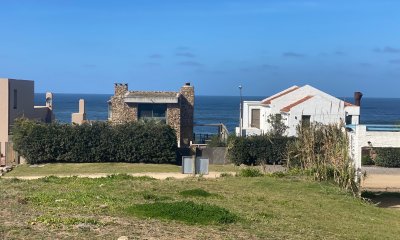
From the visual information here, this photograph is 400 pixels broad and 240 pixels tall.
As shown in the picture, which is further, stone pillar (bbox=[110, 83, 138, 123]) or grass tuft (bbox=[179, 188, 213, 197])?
stone pillar (bbox=[110, 83, 138, 123])

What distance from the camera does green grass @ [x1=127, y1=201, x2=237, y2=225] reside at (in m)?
11.7

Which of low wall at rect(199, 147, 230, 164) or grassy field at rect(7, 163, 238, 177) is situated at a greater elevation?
low wall at rect(199, 147, 230, 164)

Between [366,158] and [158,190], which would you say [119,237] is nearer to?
[158,190]

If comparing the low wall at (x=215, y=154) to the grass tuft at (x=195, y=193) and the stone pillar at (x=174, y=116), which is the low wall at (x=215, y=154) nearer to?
the stone pillar at (x=174, y=116)

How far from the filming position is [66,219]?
35.4 ft

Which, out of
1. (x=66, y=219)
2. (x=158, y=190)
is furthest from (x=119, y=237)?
(x=158, y=190)

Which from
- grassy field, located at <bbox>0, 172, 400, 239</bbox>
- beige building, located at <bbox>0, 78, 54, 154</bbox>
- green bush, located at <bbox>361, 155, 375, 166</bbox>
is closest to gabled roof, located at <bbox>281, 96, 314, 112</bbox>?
green bush, located at <bbox>361, 155, 375, 166</bbox>

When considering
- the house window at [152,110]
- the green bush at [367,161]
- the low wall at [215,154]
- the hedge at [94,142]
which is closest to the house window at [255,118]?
the house window at [152,110]

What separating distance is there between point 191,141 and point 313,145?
86.8 feet

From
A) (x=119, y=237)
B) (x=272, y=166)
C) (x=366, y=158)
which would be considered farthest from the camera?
(x=366, y=158)

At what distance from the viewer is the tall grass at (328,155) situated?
21.7 meters

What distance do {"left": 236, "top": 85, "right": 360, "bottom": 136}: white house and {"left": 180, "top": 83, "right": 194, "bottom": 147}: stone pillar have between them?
14.9 ft

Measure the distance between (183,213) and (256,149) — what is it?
27.7 meters

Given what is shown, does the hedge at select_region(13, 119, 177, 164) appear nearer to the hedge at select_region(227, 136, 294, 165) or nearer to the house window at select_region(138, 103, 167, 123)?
the hedge at select_region(227, 136, 294, 165)
